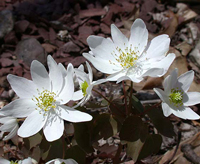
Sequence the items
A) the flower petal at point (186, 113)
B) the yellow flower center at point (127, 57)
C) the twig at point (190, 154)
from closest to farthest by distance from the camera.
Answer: the flower petal at point (186, 113) < the yellow flower center at point (127, 57) < the twig at point (190, 154)

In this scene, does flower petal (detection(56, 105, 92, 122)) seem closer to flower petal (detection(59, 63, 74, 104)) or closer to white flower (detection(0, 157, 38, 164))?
flower petal (detection(59, 63, 74, 104))

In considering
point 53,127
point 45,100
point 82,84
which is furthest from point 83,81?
point 53,127

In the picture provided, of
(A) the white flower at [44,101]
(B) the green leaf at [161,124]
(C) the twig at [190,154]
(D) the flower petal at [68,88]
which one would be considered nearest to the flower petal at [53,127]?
(A) the white flower at [44,101]

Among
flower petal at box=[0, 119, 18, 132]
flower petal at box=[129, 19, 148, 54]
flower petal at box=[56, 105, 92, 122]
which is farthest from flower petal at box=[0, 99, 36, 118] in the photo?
flower petal at box=[129, 19, 148, 54]

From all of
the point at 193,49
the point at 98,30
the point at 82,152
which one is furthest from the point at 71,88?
the point at 193,49

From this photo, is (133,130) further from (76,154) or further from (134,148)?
(76,154)

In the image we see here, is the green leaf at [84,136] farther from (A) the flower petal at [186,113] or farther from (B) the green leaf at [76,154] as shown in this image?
(A) the flower petal at [186,113]
